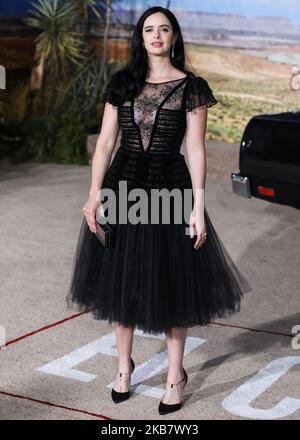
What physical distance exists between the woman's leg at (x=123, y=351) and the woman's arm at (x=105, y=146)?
1.84ft

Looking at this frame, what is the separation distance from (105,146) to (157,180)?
25cm

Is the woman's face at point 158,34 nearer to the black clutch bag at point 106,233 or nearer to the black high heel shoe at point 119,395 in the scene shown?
the black clutch bag at point 106,233

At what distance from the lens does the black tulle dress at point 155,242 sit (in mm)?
3385

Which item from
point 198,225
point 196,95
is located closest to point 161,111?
point 196,95

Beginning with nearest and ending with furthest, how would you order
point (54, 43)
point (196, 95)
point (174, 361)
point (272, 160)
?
point (196, 95), point (174, 361), point (272, 160), point (54, 43)

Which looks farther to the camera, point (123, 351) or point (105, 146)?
point (123, 351)

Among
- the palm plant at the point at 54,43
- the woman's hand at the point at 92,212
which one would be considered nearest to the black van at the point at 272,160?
the woman's hand at the point at 92,212

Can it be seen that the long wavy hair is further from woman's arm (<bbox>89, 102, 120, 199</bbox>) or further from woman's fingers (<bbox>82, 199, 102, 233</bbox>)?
woman's fingers (<bbox>82, 199, 102, 233</bbox>)

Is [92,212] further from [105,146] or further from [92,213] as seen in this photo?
[105,146]

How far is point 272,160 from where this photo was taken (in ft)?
16.8

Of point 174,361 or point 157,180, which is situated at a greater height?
point 157,180

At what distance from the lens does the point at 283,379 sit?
3846 millimetres

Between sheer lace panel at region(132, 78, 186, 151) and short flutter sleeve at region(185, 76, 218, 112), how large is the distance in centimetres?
3
